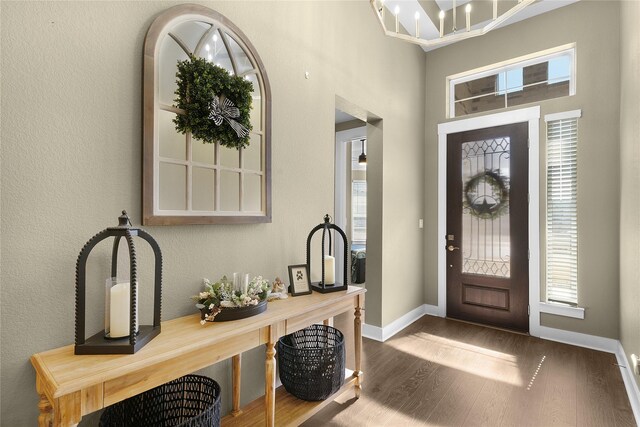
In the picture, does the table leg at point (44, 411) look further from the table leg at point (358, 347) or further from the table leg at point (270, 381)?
the table leg at point (358, 347)

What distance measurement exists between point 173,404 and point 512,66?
444 cm

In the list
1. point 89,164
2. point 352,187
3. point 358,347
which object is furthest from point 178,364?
point 352,187

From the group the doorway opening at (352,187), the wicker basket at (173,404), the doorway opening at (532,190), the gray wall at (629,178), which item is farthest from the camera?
the doorway opening at (352,187)

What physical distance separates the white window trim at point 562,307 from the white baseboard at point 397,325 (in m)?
1.15

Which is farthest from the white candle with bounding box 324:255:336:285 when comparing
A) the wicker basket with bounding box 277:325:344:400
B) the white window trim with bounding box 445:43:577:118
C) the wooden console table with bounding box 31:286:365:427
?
the white window trim with bounding box 445:43:577:118

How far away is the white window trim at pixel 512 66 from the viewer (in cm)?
331

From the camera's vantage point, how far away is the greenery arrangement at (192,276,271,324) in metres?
1.53

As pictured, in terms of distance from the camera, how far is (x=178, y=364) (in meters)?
1.25

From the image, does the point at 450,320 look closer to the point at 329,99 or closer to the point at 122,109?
the point at 329,99

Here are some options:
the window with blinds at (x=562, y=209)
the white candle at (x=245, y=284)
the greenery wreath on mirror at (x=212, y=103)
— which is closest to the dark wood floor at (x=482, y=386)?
the window with blinds at (x=562, y=209)

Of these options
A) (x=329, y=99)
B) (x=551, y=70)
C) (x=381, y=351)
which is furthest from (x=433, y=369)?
(x=551, y=70)

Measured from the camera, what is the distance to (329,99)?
2607 mm

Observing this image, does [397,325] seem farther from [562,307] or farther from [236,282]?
[236,282]

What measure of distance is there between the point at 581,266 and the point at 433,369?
187 centimetres
